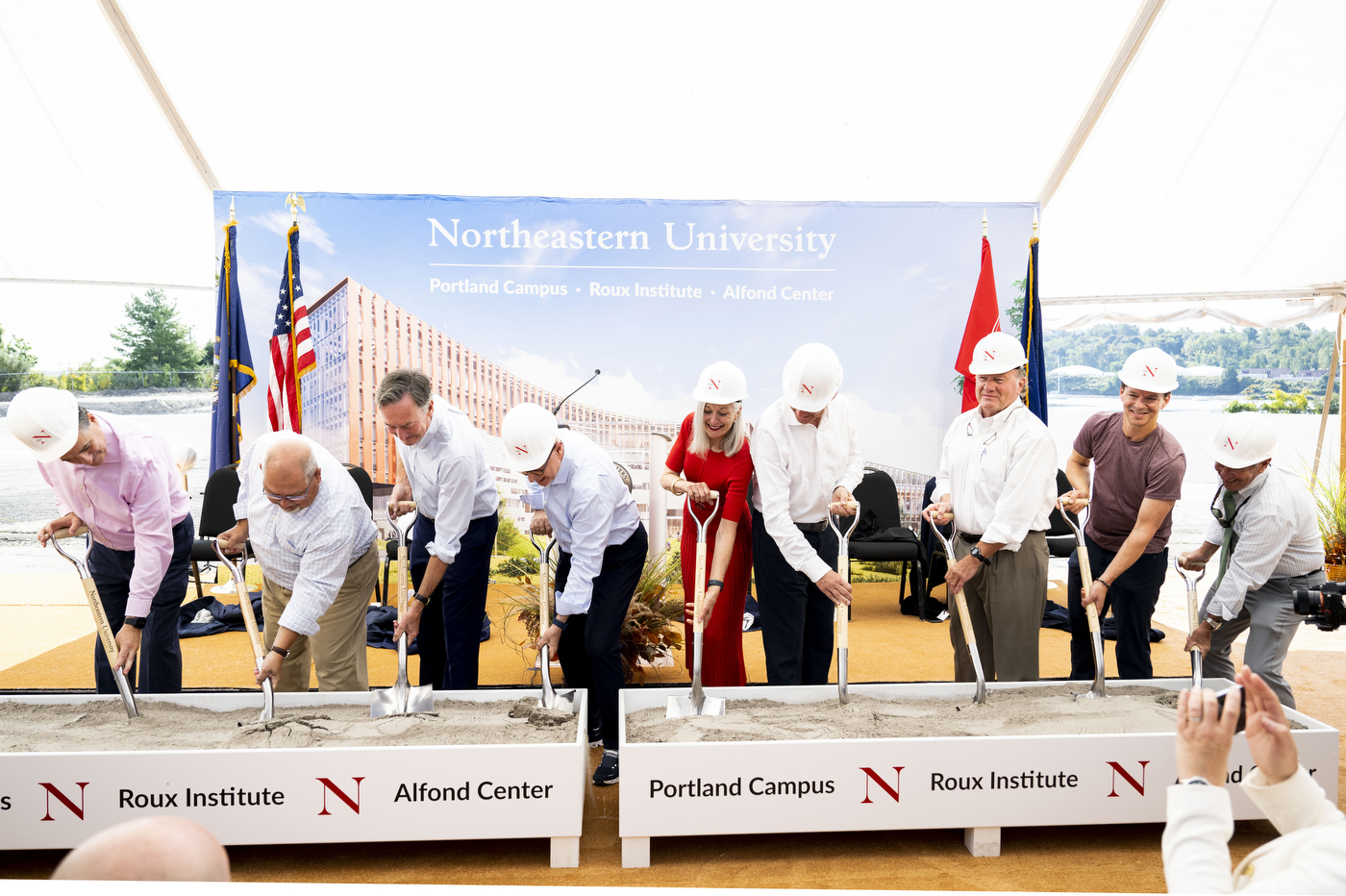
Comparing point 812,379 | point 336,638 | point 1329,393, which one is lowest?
point 336,638

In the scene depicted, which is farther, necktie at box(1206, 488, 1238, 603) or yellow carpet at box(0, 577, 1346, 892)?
necktie at box(1206, 488, 1238, 603)

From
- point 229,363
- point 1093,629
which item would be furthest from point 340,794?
point 229,363

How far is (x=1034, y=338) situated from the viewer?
19.1ft

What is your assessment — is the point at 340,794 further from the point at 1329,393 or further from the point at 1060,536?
the point at 1329,393

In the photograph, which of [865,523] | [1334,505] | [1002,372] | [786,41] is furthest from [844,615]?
[1334,505]

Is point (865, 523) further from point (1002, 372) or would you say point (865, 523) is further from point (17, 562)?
point (17, 562)

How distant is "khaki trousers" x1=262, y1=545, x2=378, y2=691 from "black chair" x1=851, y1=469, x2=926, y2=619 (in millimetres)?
3656

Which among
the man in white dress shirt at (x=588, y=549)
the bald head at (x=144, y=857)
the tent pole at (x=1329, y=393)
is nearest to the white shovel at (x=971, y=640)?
the man in white dress shirt at (x=588, y=549)

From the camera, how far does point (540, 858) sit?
2574 mm

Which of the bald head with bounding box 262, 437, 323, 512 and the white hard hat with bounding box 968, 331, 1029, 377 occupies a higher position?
the white hard hat with bounding box 968, 331, 1029, 377

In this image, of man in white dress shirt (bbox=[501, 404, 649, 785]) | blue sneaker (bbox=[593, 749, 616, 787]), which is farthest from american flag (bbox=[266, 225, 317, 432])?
blue sneaker (bbox=[593, 749, 616, 787])

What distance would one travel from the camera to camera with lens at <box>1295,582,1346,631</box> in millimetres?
2346

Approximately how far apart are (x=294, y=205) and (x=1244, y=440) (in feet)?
18.2

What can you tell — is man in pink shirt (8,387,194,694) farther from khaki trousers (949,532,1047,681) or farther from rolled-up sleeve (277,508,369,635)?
khaki trousers (949,532,1047,681)
